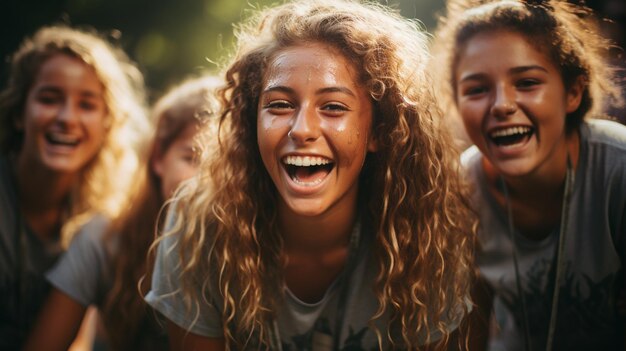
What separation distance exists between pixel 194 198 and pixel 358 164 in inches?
25.4

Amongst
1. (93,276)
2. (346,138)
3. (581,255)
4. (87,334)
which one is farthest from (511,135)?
(87,334)

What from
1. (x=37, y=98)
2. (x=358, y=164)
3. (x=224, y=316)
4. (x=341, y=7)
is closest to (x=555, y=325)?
(x=358, y=164)

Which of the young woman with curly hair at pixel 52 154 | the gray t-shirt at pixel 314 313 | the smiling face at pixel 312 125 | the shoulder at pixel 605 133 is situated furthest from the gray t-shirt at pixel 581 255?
the young woman with curly hair at pixel 52 154

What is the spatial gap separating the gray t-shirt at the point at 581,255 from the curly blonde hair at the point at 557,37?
0.16 m

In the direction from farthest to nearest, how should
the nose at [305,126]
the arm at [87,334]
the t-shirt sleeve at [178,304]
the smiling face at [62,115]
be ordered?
the arm at [87,334] → the smiling face at [62,115] → the t-shirt sleeve at [178,304] → the nose at [305,126]

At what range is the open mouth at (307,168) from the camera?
1963mm

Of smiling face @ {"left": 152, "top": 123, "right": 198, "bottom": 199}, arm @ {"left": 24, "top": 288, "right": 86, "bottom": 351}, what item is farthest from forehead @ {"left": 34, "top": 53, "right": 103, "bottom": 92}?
arm @ {"left": 24, "top": 288, "right": 86, "bottom": 351}

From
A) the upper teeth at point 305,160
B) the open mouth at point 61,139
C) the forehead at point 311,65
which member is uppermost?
the forehead at point 311,65

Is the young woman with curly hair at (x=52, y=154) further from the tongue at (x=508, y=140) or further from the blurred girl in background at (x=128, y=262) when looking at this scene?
the tongue at (x=508, y=140)

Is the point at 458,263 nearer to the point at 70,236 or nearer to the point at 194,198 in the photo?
the point at 194,198

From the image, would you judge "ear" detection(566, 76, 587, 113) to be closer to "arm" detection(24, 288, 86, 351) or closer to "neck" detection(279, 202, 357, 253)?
"neck" detection(279, 202, 357, 253)

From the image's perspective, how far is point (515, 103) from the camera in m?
2.21

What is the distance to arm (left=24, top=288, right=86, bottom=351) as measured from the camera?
2.61 m

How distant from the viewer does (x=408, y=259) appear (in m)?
2.15
